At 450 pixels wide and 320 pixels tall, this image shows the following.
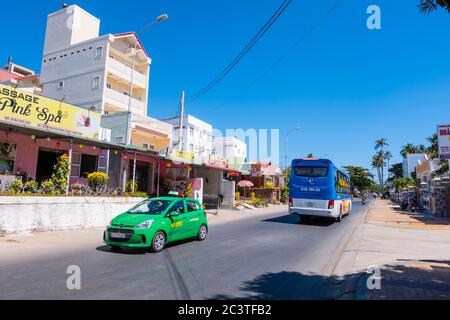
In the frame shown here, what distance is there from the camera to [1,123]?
11.9 meters

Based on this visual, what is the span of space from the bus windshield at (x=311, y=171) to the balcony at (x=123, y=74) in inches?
855

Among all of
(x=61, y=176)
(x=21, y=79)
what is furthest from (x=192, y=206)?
(x=21, y=79)

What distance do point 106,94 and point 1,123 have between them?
61.1 ft

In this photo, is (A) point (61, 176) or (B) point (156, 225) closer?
(B) point (156, 225)

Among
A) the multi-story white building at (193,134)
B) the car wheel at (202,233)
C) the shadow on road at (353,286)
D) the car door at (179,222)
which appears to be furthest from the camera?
the multi-story white building at (193,134)

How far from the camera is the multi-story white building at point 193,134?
159ft

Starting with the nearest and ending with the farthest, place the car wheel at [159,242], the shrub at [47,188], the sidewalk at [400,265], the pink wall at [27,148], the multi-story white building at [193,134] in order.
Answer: the sidewalk at [400,265] < the car wheel at [159,242] < the shrub at [47,188] < the pink wall at [27,148] < the multi-story white building at [193,134]

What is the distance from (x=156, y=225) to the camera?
8.95 m

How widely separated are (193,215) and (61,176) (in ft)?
23.8

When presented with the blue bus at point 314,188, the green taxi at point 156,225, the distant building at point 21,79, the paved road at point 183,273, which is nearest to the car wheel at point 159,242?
the green taxi at point 156,225

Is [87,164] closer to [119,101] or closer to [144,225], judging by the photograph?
[144,225]

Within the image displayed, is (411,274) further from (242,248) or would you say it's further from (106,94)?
(106,94)

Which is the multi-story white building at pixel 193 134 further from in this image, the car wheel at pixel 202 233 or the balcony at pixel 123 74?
the car wheel at pixel 202 233
